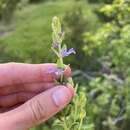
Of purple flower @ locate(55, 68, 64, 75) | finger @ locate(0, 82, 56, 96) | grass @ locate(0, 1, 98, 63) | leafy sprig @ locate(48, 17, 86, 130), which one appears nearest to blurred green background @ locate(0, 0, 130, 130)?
grass @ locate(0, 1, 98, 63)

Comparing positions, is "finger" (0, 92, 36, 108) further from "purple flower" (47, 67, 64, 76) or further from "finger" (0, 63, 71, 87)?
"purple flower" (47, 67, 64, 76)

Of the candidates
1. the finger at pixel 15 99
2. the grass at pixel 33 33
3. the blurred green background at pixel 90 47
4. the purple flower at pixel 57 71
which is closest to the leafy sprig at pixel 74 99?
the purple flower at pixel 57 71

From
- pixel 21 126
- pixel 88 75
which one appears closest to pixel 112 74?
pixel 88 75

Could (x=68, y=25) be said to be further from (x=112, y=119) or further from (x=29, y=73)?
(x=29, y=73)

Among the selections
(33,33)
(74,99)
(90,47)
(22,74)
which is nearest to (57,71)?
(74,99)

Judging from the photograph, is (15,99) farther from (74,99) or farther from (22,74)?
(74,99)

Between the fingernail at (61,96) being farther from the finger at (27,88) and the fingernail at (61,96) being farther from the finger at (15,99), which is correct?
the finger at (15,99)

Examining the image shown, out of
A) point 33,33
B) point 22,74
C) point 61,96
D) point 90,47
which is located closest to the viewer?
point 61,96
